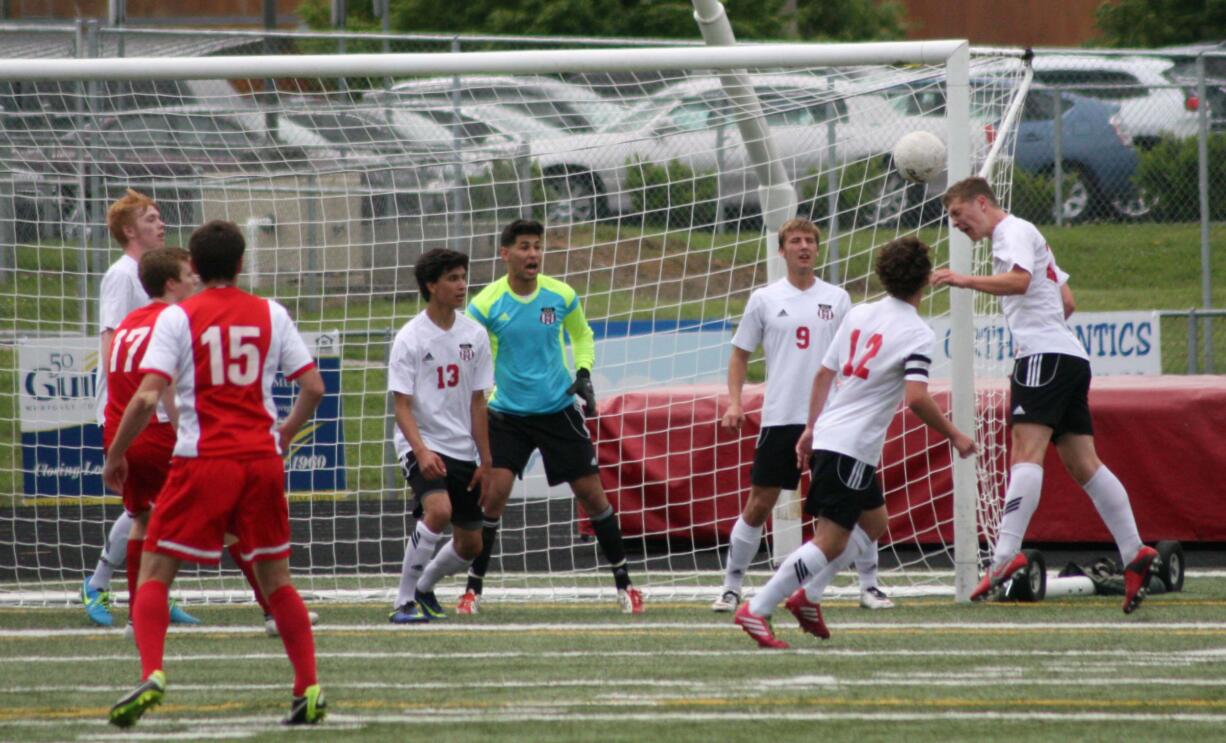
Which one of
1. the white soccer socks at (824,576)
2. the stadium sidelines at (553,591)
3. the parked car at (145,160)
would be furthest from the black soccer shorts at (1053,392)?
the parked car at (145,160)

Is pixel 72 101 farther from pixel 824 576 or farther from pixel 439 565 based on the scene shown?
pixel 824 576

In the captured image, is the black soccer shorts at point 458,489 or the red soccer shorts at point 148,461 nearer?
the red soccer shorts at point 148,461

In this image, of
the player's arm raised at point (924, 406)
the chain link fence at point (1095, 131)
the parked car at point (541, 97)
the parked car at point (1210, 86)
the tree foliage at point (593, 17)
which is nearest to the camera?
the player's arm raised at point (924, 406)

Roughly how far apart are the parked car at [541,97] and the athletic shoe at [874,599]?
3198mm

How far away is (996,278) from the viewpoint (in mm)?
7961

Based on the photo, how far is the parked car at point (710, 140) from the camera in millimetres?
9781

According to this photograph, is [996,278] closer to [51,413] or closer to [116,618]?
[116,618]

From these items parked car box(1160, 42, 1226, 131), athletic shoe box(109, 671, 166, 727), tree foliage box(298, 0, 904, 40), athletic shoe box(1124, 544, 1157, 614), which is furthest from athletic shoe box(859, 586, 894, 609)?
tree foliage box(298, 0, 904, 40)

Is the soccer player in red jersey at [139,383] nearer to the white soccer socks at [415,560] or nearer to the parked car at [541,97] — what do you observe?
the white soccer socks at [415,560]

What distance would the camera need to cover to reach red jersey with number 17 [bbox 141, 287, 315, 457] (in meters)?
5.50

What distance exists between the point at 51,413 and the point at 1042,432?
340 inches

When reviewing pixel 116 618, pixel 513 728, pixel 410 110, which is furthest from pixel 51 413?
→ pixel 513 728

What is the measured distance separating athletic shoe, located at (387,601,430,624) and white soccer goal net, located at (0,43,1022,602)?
110cm

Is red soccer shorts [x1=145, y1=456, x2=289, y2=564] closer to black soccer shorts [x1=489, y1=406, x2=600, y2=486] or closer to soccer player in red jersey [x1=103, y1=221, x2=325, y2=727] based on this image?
soccer player in red jersey [x1=103, y1=221, x2=325, y2=727]
